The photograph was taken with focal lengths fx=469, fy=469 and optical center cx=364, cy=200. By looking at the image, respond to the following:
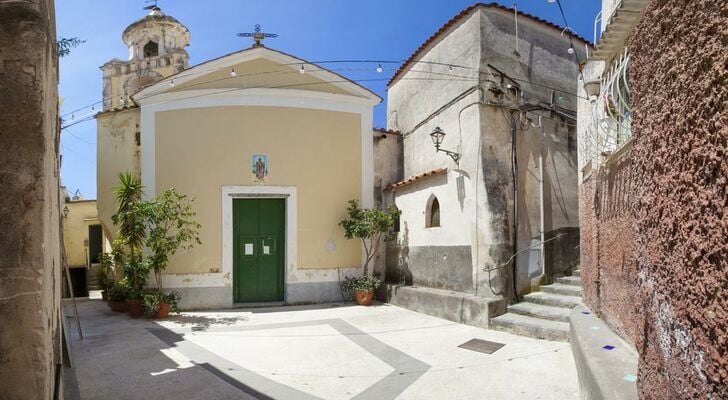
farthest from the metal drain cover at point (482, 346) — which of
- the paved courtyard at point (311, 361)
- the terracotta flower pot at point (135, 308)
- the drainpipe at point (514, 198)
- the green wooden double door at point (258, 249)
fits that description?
the terracotta flower pot at point (135, 308)

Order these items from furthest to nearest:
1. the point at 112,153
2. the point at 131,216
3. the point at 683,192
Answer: the point at 112,153 < the point at 131,216 < the point at 683,192

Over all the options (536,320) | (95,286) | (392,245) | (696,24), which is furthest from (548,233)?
(95,286)

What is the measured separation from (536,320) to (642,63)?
5.81 meters

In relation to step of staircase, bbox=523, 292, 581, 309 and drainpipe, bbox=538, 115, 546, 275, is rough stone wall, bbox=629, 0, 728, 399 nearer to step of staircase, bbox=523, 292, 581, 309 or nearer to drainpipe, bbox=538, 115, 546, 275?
step of staircase, bbox=523, 292, 581, 309

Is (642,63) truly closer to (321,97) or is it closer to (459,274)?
(459,274)

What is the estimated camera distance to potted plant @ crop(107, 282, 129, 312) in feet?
30.9

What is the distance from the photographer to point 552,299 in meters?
7.70

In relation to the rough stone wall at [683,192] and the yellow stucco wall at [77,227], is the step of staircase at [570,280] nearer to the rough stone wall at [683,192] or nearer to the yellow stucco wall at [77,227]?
the rough stone wall at [683,192]

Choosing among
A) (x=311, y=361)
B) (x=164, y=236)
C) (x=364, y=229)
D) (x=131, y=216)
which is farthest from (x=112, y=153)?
(x=311, y=361)

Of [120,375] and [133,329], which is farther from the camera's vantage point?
[133,329]

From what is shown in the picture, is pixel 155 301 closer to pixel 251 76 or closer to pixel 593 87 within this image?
pixel 251 76

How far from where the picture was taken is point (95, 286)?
16.7 meters

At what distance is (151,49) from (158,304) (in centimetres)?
1746

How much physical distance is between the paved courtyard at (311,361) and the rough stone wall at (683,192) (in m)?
2.94
